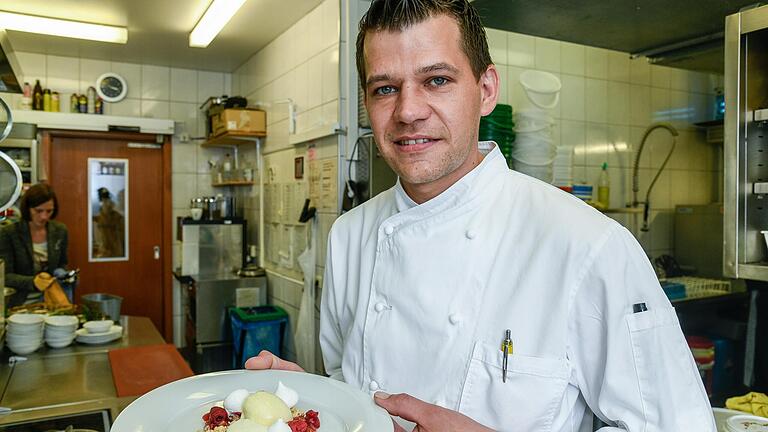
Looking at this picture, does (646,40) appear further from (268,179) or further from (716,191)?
(268,179)

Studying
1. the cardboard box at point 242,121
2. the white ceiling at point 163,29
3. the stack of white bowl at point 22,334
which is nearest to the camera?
the stack of white bowl at point 22,334

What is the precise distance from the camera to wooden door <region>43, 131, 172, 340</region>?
5.29 meters

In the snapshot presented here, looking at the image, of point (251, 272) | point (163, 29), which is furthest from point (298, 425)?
point (163, 29)

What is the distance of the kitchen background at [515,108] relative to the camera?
11.6 ft

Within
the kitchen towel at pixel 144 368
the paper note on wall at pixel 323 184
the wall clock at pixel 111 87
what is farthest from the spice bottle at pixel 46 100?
the kitchen towel at pixel 144 368

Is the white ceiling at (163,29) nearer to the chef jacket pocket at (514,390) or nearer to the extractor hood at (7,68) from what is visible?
the extractor hood at (7,68)

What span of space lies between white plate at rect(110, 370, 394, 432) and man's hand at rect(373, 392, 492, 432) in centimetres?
3

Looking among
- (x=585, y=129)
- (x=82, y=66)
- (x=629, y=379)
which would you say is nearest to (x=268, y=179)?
(x=82, y=66)

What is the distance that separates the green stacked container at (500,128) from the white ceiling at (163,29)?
1.60m

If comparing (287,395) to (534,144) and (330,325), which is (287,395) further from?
(534,144)

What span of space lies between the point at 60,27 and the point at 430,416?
4.24 metres

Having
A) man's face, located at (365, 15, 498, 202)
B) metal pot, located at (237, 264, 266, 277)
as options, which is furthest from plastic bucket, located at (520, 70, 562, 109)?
metal pot, located at (237, 264, 266, 277)

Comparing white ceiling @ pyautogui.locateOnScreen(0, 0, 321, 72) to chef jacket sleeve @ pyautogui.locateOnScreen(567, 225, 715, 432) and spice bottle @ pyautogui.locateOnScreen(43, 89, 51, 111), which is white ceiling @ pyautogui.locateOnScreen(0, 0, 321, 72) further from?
chef jacket sleeve @ pyautogui.locateOnScreen(567, 225, 715, 432)

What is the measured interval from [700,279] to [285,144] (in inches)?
118
